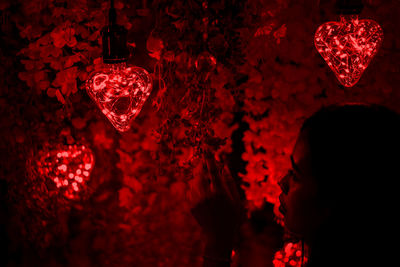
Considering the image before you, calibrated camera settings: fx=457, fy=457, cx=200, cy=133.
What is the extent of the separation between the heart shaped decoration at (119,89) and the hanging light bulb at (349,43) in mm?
717

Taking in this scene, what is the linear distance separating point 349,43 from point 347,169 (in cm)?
99

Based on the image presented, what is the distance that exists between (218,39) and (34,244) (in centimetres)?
135

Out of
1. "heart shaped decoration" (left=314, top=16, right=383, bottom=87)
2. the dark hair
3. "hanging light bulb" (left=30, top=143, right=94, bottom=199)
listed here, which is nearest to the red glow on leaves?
"heart shaped decoration" (left=314, top=16, right=383, bottom=87)

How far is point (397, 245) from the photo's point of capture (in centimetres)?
90

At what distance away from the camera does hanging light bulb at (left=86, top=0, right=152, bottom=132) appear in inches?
61.1

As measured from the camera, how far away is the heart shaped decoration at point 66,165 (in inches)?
78.6

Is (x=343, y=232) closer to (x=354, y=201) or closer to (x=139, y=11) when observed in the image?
(x=354, y=201)

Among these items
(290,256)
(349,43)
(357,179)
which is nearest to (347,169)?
(357,179)

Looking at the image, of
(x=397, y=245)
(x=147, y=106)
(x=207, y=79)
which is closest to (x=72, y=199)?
(x=147, y=106)

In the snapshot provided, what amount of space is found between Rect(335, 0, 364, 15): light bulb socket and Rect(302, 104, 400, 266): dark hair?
0.77m

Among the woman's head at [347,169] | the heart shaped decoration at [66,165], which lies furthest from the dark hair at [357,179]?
the heart shaped decoration at [66,165]

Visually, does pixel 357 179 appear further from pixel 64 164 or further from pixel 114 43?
pixel 64 164

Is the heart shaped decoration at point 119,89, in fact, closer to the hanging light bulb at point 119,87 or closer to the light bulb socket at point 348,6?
the hanging light bulb at point 119,87

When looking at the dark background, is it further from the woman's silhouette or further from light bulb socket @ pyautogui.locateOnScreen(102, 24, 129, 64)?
the woman's silhouette
